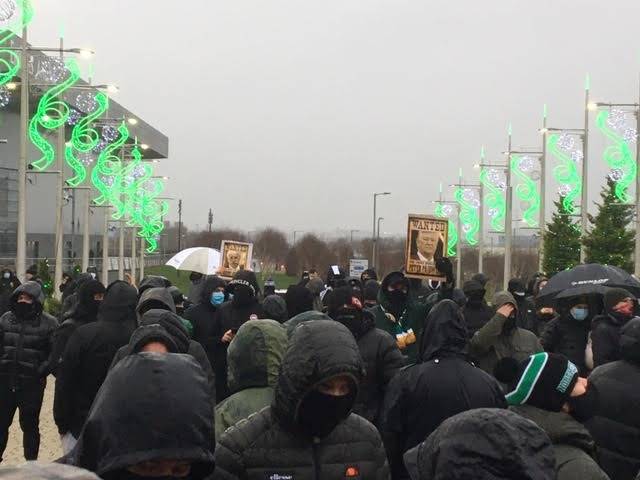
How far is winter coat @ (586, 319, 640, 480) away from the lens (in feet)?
16.8

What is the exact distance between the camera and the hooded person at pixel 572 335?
813cm

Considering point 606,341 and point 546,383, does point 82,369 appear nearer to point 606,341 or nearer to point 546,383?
point 606,341

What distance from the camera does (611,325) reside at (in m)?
7.05

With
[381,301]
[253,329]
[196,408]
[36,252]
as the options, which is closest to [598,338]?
[381,301]

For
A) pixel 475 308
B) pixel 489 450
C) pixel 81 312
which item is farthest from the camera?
pixel 475 308

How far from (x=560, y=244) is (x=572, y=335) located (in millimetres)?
34200

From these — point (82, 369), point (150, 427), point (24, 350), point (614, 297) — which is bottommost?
point (24, 350)

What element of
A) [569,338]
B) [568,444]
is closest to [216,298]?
[569,338]

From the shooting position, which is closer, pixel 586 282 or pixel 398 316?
pixel 398 316

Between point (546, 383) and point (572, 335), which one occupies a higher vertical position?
point (546, 383)

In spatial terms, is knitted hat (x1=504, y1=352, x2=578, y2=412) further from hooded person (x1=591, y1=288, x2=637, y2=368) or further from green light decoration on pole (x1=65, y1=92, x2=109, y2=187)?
green light decoration on pole (x1=65, y1=92, x2=109, y2=187)

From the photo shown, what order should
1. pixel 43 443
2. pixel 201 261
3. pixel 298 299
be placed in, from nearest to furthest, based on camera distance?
pixel 298 299 → pixel 43 443 → pixel 201 261

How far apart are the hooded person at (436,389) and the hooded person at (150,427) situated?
7.98 ft

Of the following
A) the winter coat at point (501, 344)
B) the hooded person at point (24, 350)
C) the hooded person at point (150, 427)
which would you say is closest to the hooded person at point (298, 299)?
the hooded person at point (24, 350)
